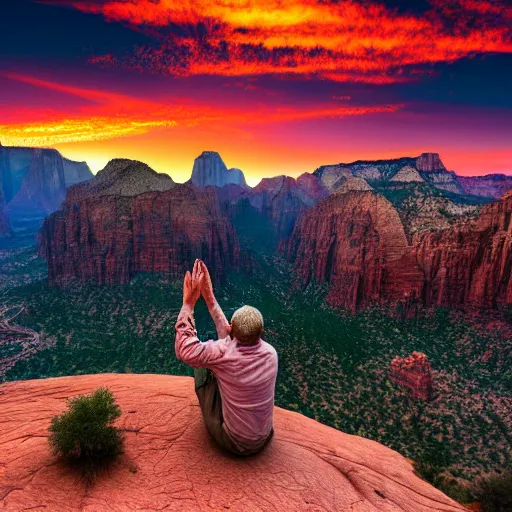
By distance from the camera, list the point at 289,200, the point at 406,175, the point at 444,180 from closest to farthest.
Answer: the point at 406,175
the point at 444,180
the point at 289,200

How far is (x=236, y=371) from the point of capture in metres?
5.60

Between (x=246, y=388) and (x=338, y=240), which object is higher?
(x=246, y=388)

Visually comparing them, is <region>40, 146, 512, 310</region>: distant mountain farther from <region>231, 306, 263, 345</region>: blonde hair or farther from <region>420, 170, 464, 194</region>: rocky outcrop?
<region>231, 306, 263, 345</region>: blonde hair

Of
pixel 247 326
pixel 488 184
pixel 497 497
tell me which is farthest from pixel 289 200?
pixel 247 326

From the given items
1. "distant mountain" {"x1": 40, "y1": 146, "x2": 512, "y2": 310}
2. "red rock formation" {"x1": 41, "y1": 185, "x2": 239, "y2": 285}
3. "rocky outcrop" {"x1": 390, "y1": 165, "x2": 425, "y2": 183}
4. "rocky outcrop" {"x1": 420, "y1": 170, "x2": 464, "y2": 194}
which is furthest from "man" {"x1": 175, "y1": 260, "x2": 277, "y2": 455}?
"rocky outcrop" {"x1": 420, "y1": 170, "x2": 464, "y2": 194}

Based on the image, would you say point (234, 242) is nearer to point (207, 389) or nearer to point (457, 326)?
point (457, 326)

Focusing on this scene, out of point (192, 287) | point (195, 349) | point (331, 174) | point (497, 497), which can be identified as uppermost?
point (331, 174)

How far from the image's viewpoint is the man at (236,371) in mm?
5570

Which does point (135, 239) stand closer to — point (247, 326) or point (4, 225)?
point (247, 326)

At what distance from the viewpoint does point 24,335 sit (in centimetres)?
5281

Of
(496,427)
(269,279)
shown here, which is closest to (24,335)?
(269,279)

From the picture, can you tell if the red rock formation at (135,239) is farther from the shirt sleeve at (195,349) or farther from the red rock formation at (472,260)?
the shirt sleeve at (195,349)

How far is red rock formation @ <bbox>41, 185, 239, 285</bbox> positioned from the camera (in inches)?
2810

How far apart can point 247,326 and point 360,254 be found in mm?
63155
